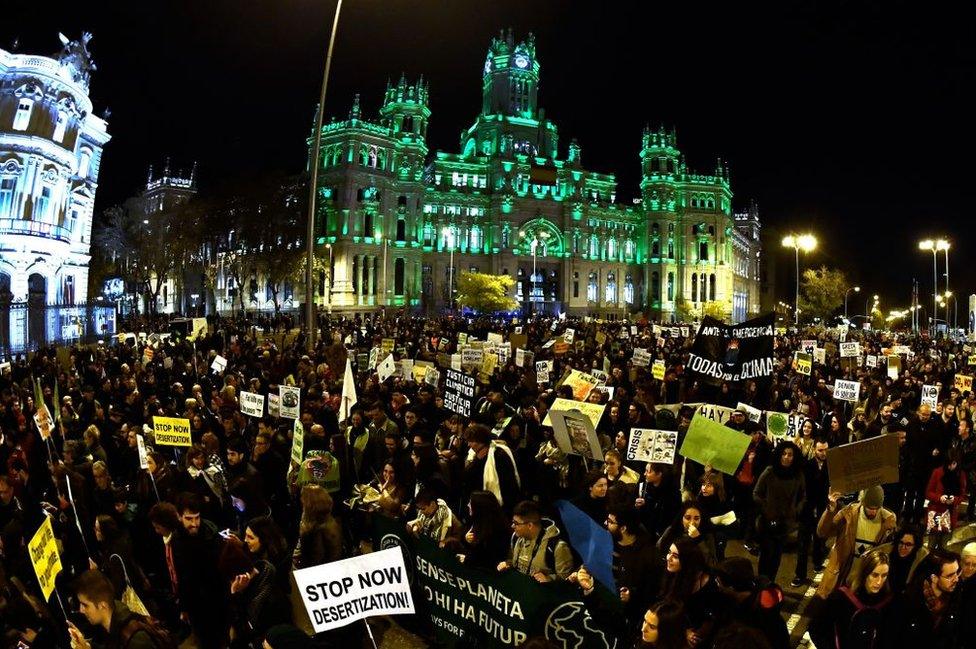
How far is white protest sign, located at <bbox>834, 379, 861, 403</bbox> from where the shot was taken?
13.2m

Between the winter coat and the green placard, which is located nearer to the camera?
the winter coat

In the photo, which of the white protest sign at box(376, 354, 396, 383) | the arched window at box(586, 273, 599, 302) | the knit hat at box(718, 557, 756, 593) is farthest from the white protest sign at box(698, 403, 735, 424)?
the arched window at box(586, 273, 599, 302)

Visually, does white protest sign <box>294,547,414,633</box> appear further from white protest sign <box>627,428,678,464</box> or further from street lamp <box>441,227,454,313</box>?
street lamp <box>441,227,454,313</box>

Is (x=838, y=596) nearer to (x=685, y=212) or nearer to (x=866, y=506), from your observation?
(x=866, y=506)

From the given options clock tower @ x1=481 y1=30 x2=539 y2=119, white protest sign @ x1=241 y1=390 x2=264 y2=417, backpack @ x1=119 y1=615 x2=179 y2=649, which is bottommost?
backpack @ x1=119 y1=615 x2=179 y2=649

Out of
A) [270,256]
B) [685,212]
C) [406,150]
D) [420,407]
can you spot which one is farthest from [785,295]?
[420,407]

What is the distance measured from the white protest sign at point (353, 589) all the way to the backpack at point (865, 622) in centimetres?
269

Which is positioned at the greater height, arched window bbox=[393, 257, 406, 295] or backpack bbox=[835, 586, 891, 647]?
arched window bbox=[393, 257, 406, 295]

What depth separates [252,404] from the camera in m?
10.9

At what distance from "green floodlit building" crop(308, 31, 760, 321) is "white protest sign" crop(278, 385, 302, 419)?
6348 cm

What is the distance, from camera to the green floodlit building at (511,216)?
7631cm

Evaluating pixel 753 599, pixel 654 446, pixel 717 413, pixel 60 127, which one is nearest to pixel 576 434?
pixel 654 446

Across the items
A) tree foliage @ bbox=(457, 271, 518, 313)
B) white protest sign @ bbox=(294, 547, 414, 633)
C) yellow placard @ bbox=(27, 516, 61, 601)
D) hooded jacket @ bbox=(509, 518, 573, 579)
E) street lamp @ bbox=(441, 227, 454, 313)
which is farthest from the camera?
street lamp @ bbox=(441, 227, 454, 313)

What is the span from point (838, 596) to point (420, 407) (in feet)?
22.8
